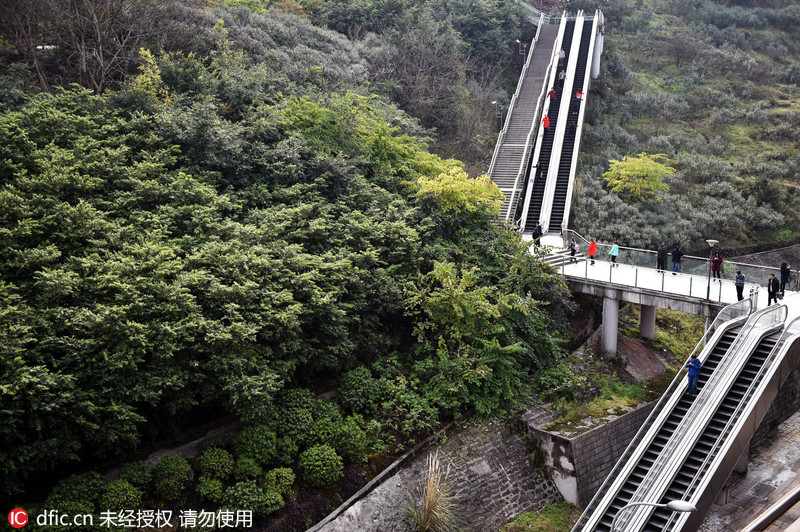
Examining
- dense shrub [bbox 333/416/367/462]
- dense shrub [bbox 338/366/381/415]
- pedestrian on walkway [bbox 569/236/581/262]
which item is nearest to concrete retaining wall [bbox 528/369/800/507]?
dense shrub [bbox 338/366/381/415]

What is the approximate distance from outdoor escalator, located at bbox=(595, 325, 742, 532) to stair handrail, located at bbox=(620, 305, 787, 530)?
235mm

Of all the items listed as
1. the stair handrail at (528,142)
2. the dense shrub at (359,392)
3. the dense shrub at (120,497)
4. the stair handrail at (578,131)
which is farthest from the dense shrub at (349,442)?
the stair handrail at (578,131)

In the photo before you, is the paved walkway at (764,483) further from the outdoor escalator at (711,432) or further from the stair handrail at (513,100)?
the stair handrail at (513,100)

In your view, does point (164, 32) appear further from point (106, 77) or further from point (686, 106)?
point (686, 106)

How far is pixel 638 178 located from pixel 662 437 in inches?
762

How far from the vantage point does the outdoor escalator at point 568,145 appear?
2864 cm

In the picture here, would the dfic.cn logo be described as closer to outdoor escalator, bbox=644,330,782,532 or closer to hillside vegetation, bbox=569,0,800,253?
outdoor escalator, bbox=644,330,782,532

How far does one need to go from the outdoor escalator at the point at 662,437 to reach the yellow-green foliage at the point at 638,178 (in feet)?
49.2

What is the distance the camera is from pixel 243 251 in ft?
50.2

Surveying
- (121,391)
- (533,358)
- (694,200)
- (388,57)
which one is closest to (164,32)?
(388,57)

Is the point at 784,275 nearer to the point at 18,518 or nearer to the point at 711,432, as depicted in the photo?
the point at 711,432

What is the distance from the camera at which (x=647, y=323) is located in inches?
909

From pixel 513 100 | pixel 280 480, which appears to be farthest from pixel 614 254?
pixel 513 100

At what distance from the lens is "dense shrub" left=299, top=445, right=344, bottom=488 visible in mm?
13805
